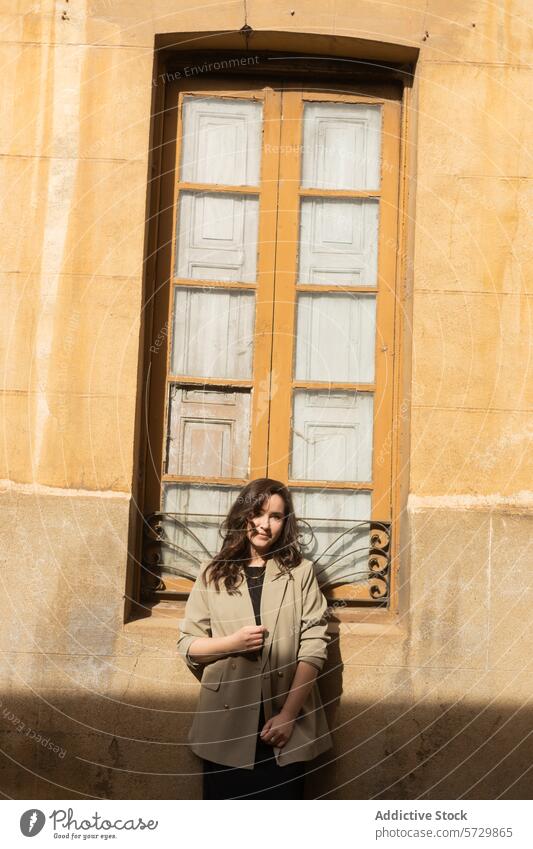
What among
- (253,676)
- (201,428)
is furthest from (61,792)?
(201,428)

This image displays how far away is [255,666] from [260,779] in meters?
0.54

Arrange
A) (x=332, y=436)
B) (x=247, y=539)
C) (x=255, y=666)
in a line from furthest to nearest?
(x=332, y=436)
(x=247, y=539)
(x=255, y=666)

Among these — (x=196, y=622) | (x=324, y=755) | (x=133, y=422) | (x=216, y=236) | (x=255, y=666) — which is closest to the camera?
(x=255, y=666)

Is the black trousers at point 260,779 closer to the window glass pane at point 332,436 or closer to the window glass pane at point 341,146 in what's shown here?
the window glass pane at point 332,436

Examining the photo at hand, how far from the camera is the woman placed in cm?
555

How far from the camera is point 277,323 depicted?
6730mm

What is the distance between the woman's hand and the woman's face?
0.46m

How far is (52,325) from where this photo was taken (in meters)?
6.45

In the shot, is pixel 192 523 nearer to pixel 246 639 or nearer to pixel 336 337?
pixel 246 639

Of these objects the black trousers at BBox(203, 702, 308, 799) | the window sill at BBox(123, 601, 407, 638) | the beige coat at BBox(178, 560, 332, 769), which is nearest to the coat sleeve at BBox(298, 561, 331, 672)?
the beige coat at BBox(178, 560, 332, 769)

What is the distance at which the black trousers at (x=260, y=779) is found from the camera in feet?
18.2

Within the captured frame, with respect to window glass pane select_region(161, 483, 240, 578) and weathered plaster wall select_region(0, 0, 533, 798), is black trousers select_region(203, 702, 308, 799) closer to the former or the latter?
weathered plaster wall select_region(0, 0, 533, 798)

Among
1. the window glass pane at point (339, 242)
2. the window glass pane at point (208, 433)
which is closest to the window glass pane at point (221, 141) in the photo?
the window glass pane at point (339, 242)

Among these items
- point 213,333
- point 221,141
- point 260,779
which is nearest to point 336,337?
point 213,333
